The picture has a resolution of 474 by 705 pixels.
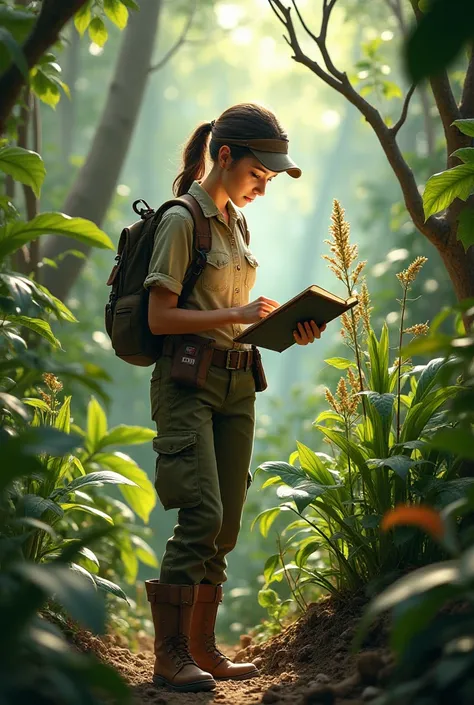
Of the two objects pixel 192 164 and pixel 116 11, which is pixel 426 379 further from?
pixel 116 11

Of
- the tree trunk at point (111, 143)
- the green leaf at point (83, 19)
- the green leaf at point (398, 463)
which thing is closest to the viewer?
the green leaf at point (398, 463)

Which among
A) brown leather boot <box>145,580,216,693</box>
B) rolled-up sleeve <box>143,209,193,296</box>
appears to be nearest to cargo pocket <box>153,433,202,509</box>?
brown leather boot <box>145,580,216,693</box>

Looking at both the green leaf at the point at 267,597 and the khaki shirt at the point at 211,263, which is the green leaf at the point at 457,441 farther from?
the green leaf at the point at 267,597

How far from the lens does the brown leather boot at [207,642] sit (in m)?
3.51

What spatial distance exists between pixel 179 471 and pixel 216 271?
74cm

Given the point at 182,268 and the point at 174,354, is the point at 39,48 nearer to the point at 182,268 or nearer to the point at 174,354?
the point at 182,268

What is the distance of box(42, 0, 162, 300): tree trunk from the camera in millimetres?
5969

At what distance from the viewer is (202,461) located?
3289 mm

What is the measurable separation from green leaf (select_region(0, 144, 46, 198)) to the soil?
66.8 inches

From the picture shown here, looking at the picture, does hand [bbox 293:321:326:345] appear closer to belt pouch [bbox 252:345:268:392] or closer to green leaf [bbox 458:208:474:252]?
belt pouch [bbox 252:345:268:392]

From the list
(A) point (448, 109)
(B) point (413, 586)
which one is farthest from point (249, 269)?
(B) point (413, 586)

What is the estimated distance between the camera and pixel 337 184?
36.1 metres

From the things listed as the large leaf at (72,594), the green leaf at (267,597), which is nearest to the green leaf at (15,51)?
the large leaf at (72,594)

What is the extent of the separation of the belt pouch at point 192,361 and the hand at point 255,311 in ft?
0.60
